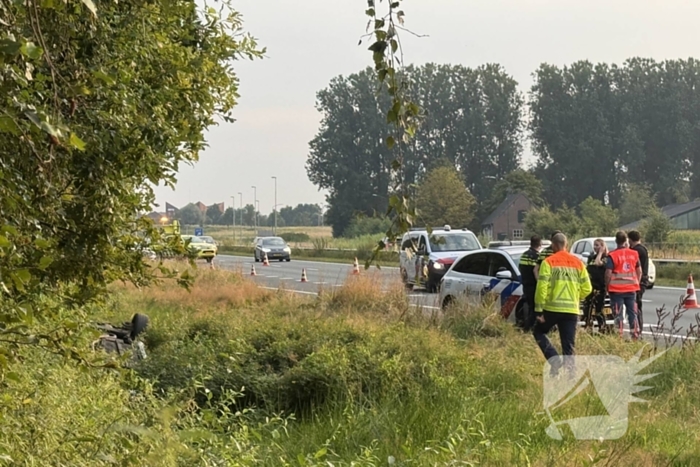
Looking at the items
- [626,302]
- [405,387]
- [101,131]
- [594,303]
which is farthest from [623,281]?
[101,131]

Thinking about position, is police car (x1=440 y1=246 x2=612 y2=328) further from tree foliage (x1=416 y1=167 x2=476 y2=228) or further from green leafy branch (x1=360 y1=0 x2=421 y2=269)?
tree foliage (x1=416 y1=167 x2=476 y2=228)

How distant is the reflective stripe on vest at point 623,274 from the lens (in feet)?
39.1

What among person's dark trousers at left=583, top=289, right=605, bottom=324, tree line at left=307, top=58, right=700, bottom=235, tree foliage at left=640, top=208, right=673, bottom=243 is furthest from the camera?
tree line at left=307, top=58, right=700, bottom=235

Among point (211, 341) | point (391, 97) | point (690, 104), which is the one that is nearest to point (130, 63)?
point (391, 97)

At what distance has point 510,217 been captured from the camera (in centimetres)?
7594

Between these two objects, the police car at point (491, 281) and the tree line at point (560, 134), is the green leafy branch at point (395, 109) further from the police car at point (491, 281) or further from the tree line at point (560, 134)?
the tree line at point (560, 134)

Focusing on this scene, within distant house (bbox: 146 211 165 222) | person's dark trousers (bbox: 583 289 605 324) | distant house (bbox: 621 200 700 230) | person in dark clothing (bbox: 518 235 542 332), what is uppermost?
distant house (bbox: 621 200 700 230)

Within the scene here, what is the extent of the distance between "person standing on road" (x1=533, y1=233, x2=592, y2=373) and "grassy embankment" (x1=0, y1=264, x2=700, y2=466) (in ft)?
1.36

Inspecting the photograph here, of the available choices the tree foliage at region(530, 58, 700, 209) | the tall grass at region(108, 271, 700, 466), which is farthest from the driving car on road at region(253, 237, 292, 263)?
the tree foliage at region(530, 58, 700, 209)

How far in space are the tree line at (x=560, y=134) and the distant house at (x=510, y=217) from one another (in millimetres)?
3943

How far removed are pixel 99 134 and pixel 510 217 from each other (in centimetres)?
7311

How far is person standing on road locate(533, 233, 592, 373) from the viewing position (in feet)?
29.5

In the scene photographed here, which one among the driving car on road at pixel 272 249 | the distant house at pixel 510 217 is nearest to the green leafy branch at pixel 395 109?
the driving car on road at pixel 272 249

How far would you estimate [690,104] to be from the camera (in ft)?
291
